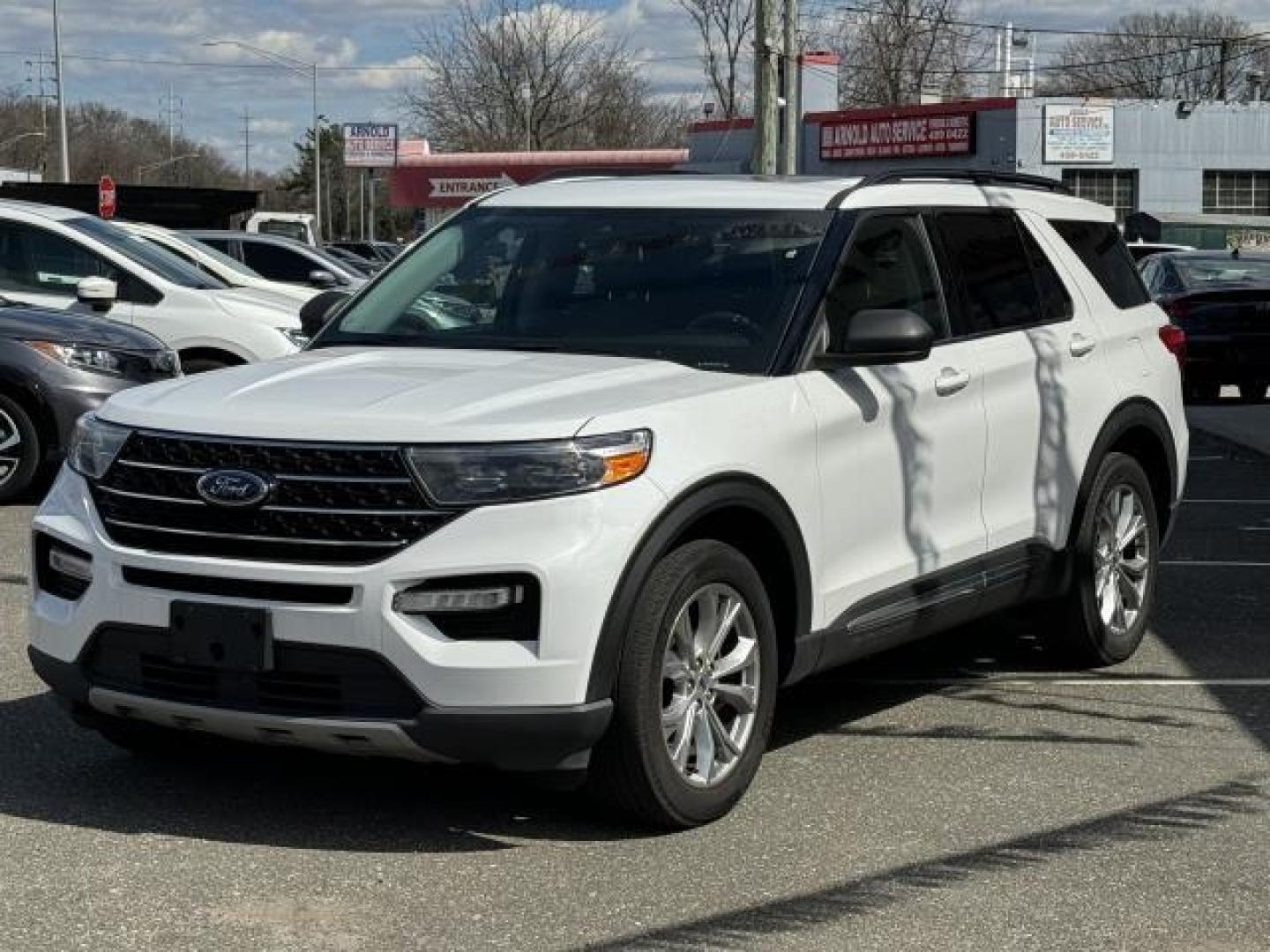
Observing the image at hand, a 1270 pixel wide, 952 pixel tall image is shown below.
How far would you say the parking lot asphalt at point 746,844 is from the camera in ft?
14.9

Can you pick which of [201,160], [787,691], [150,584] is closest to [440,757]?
[150,584]

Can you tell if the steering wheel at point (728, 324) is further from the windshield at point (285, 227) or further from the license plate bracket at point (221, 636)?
the windshield at point (285, 227)

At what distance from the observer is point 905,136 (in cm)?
4966

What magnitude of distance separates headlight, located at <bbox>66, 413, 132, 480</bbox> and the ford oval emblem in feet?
1.21

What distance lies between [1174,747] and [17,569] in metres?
5.58

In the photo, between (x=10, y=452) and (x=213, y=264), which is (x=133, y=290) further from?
(x=213, y=264)

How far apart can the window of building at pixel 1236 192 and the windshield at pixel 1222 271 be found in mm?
31501

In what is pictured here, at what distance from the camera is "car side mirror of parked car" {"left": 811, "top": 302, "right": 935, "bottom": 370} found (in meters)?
5.72

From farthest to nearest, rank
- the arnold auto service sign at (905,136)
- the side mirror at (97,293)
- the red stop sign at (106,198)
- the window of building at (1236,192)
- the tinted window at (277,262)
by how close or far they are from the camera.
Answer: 1. the window of building at (1236,192)
2. the arnold auto service sign at (905,136)
3. the red stop sign at (106,198)
4. the tinted window at (277,262)
5. the side mirror at (97,293)

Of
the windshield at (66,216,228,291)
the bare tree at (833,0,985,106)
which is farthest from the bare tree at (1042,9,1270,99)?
the windshield at (66,216,228,291)

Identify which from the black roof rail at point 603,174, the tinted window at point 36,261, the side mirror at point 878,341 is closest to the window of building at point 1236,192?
the tinted window at point 36,261

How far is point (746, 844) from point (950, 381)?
187cm

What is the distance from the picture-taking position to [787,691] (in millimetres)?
7109

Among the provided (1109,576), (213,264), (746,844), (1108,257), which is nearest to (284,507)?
(746,844)
